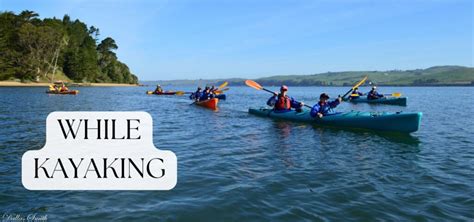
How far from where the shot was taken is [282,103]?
2147cm

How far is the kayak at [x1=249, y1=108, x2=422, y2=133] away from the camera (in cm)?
1548

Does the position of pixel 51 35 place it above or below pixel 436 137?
above

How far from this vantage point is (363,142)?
1390 centimetres

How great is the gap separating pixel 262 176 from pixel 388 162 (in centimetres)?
422

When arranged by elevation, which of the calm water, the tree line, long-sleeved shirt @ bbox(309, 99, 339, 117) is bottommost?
the calm water

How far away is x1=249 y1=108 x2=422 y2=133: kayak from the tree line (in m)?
77.3

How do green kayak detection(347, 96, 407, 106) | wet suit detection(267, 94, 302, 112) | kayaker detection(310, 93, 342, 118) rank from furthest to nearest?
green kayak detection(347, 96, 407, 106) → wet suit detection(267, 94, 302, 112) → kayaker detection(310, 93, 342, 118)

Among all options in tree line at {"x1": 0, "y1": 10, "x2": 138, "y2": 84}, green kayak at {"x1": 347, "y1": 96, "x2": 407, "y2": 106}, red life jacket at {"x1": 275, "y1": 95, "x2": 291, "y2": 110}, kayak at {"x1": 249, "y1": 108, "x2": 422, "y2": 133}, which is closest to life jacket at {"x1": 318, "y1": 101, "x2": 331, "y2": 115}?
kayak at {"x1": 249, "y1": 108, "x2": 422, "y2": 133}

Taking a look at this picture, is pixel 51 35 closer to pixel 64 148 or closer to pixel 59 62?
pixel 59 62

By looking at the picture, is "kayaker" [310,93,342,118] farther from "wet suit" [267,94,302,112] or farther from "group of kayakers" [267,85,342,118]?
"wet suit" [267,94,302,112]

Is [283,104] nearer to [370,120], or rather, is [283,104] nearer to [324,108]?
[324,108]

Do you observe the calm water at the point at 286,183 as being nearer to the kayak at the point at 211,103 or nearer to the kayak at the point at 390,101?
the kayak at the point at 211,103

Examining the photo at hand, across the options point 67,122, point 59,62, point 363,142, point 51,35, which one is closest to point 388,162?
point 363,142

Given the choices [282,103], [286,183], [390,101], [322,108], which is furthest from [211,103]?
[286,183]
